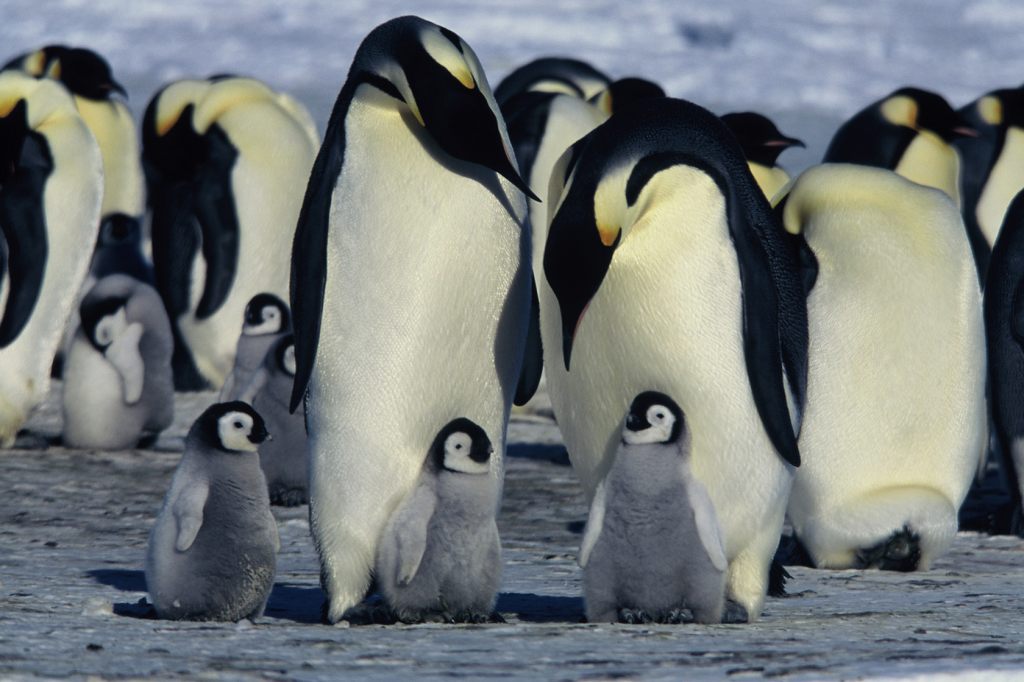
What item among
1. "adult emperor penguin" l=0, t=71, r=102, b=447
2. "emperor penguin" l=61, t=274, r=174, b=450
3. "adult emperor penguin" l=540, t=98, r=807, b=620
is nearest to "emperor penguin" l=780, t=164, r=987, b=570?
"adult emperor penguin" l=540, t=98, r=807, b=620

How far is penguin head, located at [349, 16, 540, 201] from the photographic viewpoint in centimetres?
420

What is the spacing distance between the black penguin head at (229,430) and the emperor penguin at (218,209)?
4.94m

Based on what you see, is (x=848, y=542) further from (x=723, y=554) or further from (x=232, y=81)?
(x=232, y=81)

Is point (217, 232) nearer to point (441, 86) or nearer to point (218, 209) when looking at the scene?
point (218, 209)

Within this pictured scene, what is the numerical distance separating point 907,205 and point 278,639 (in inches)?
107

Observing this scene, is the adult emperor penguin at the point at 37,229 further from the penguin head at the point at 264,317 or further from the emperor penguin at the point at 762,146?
the emperor penguin at the point at 762,146

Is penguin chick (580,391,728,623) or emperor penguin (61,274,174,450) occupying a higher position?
emperor penguin (61,274,174,450)

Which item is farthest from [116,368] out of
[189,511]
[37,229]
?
[189,511]

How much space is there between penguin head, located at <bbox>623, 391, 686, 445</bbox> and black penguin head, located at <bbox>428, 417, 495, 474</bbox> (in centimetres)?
31

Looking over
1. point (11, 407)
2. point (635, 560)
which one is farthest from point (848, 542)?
point (11, 407)

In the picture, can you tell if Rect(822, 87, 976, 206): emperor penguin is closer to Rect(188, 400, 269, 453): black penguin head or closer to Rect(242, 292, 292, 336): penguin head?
Rect(242, 292, 292, 336): penguin head

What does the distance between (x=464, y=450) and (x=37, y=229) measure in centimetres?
426

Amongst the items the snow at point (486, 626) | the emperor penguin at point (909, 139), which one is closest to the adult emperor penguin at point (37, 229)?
the snow at point (486, 626)

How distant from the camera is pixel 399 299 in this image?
14.2ft
